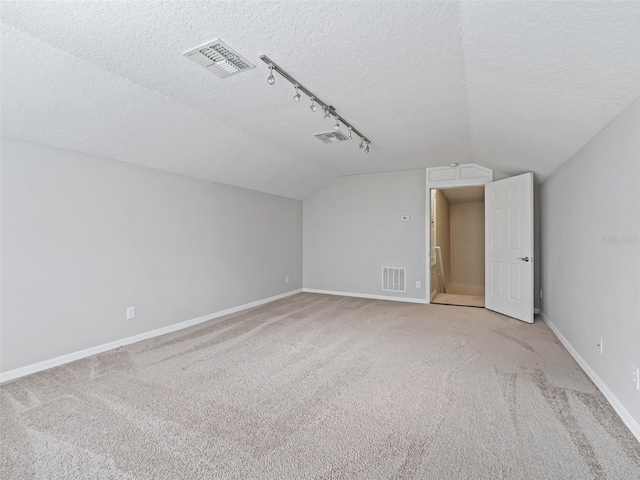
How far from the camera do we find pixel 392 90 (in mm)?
2682

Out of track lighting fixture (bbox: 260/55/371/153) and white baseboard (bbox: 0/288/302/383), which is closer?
track lighting fixture (bbox: 260/55/371/153)

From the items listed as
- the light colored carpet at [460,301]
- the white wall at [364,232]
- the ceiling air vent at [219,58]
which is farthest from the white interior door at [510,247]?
the ceiling air vent at [219,58]

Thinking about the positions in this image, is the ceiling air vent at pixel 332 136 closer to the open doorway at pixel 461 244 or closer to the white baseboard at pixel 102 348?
the white baseboard at pixel 102 348

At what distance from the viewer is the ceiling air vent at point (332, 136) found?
12.4 ft

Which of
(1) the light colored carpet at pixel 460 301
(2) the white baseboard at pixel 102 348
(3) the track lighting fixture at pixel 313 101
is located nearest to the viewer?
(3) the track lighting fixture at pixel 313 101

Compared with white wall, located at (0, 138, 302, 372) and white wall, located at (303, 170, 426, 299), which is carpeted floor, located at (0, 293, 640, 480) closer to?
white wall, located at (0, 138, 302, 372)


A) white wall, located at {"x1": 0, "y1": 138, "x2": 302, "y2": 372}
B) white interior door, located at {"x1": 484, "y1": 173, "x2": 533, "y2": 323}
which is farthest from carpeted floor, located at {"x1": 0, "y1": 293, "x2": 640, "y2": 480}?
white interior door, located at {"x1": 484, "y1": 173, "x2": 533, "y2": 323}

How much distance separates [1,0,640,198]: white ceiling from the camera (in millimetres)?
1679

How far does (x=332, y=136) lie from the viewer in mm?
3908

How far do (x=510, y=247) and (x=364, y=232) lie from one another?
2.47m

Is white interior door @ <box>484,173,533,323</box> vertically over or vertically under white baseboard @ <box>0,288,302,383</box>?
over

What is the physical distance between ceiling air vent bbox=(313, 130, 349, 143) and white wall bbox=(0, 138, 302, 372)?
177 centimetres

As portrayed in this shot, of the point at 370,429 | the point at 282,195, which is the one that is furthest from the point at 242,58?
the point at 282,195

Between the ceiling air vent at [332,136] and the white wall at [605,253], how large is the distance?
2363mm
